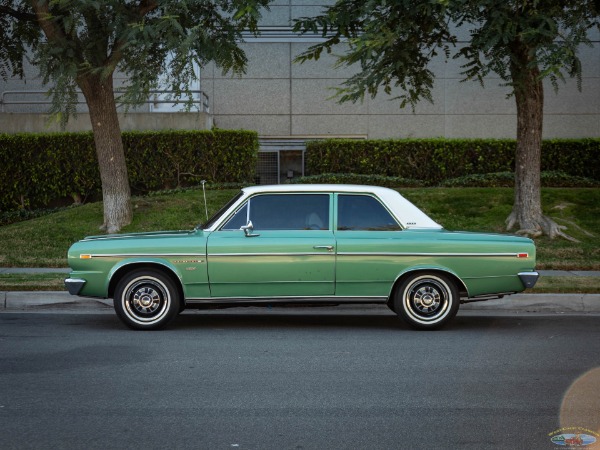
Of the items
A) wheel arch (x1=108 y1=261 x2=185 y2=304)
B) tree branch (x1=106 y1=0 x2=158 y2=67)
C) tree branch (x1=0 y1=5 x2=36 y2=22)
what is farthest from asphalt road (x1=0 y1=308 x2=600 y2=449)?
tree branch (x1=0 y1=5 x2=36 y2=22)

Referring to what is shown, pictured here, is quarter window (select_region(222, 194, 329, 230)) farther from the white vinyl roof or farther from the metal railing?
the metal railing

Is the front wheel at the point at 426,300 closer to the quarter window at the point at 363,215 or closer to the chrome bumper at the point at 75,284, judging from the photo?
the quarter window at the point at 363,215

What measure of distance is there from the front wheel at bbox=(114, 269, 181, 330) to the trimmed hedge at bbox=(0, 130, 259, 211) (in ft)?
40.8

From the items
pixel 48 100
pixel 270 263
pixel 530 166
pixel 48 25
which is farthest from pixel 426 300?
pixel 48 100

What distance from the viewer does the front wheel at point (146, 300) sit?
31.0 feet

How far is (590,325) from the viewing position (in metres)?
9.90

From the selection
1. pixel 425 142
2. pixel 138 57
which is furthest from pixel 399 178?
pixel 138 57

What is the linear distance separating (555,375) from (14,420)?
422 cm

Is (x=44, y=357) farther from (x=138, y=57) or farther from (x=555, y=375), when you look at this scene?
(x=138, y=57)

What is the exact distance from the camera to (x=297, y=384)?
271 inches

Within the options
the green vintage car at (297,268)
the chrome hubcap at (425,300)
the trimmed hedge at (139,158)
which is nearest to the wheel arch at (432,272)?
the green vintage car at (297,268)

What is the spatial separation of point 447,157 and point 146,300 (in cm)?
1441

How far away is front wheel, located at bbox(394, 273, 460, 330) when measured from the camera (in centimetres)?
947

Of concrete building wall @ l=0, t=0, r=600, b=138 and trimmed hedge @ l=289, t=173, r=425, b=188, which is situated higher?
concrete building wall @ l=0, t=0, r=600, b=138
